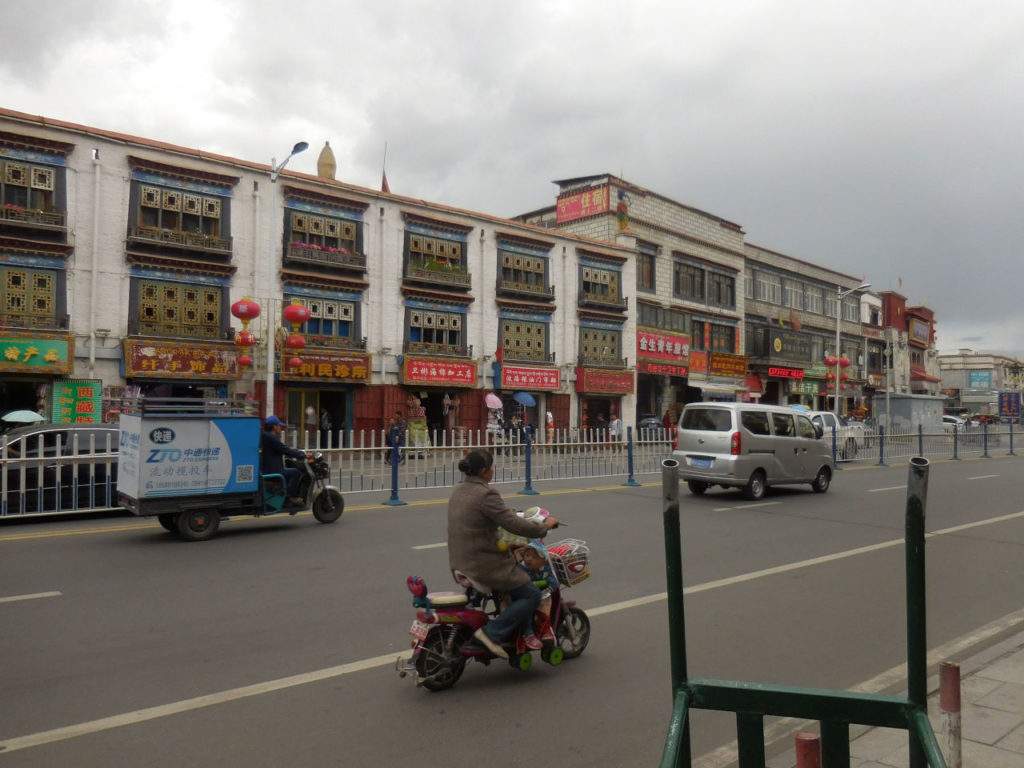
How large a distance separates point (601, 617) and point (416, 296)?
2484 cm

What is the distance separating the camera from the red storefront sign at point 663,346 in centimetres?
3856

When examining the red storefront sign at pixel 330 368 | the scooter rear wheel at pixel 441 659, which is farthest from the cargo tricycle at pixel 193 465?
the red storefront sign at pixel 330 368

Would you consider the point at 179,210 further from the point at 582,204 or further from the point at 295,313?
the point at 582,204

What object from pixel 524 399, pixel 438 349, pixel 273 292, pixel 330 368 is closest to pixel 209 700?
pixel 273 292

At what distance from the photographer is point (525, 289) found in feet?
111

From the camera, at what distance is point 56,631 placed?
239 inches

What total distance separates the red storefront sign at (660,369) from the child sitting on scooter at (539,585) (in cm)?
3332

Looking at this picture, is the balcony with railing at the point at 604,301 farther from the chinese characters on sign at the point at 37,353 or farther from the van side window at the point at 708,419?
the van side window at the point at 708,419

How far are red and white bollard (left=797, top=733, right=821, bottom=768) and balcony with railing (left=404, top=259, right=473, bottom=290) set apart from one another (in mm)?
28543

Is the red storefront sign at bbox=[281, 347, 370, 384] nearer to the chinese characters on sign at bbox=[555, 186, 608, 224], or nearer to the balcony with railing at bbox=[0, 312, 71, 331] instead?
the balcony with railing at bbox=[0, 312, 71, 331]

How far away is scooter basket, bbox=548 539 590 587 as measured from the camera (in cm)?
553

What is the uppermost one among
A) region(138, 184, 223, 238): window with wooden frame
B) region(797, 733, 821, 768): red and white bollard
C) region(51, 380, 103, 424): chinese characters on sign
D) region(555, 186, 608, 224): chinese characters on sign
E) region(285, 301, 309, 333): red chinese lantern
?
region(555, 186, 608, 224): chinese characters on sign

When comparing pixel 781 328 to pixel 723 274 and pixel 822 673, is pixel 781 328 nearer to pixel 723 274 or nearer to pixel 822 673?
pixel 723 274

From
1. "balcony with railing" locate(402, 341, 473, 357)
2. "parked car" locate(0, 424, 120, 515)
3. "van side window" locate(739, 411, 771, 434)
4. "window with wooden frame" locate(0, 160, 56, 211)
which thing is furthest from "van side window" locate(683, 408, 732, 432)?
"window with wooden frame" locate(0, 160, 56, 211)
